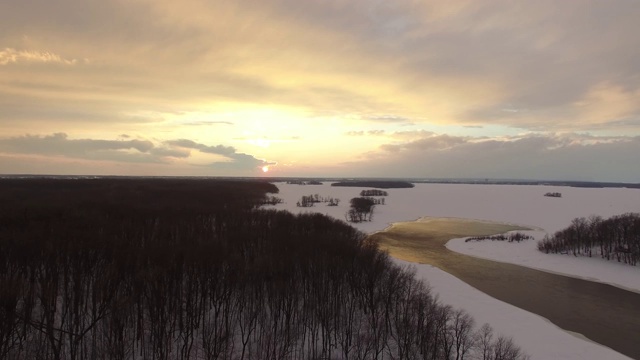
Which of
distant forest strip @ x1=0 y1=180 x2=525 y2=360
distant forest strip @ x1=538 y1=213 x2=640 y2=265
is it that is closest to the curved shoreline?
distant forest strip @ x1=0 y1=180 x2=525 y2=360

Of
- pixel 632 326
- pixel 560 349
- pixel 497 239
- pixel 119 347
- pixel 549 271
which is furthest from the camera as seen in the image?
pixel 497 239

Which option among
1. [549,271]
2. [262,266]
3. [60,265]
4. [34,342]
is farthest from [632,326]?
[60,265]

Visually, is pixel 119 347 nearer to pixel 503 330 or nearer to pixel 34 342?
pixel 34 342

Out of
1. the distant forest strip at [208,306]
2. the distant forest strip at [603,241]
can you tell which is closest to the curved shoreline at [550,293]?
the distant forest strip at [208,306]

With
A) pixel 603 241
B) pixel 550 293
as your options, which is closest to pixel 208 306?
pixel 550 293

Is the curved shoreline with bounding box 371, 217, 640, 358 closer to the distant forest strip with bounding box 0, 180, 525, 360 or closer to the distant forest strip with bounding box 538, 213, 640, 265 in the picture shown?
the distant forest strip with bounding box 0, 180, 525, 360

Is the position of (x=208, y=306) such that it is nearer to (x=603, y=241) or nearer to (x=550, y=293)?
(x=550, y=293)
